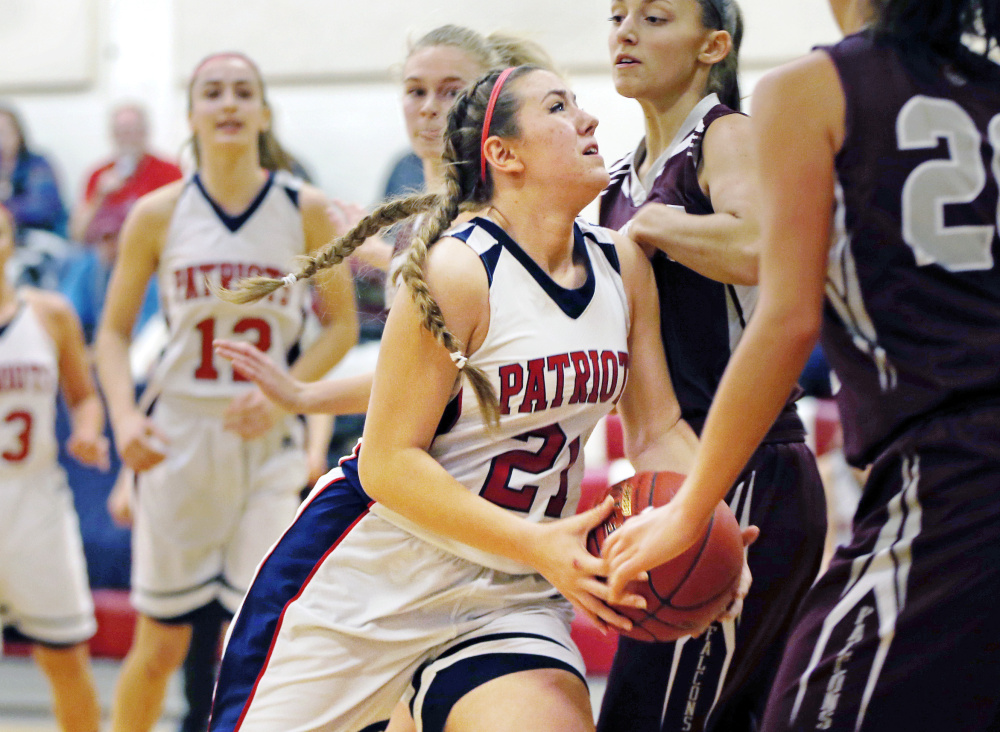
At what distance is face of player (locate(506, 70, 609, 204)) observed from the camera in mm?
2297

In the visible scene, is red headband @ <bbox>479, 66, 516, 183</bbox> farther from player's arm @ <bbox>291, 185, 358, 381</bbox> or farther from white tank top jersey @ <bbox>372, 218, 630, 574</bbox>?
player's arm @ <bbox>291, 185, 358, 381</bbox>

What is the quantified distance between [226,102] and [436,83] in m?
1.28

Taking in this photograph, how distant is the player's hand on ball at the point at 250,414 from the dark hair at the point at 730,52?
75.7 inches

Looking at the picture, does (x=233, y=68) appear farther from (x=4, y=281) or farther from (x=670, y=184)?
(x=670, y=184)

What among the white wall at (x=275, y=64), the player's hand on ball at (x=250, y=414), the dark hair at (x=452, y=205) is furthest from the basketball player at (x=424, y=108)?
the white wall at (x=275, y=64)

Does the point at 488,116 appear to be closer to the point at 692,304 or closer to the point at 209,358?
the point at 692,304

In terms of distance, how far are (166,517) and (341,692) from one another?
6.94 ft

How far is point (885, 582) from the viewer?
1.67 metres

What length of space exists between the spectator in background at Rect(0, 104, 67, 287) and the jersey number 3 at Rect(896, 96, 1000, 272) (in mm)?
7639

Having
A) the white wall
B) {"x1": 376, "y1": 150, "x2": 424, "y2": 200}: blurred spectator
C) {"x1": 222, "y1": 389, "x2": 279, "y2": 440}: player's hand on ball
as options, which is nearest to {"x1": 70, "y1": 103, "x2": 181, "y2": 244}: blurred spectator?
the white wall

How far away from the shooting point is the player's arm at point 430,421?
2.14 meters

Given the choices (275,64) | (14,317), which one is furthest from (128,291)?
(275,64)

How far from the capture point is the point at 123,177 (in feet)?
27.2

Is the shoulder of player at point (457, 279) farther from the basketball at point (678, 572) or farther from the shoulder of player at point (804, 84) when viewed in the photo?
the shoulder of player at point (804, 84)
